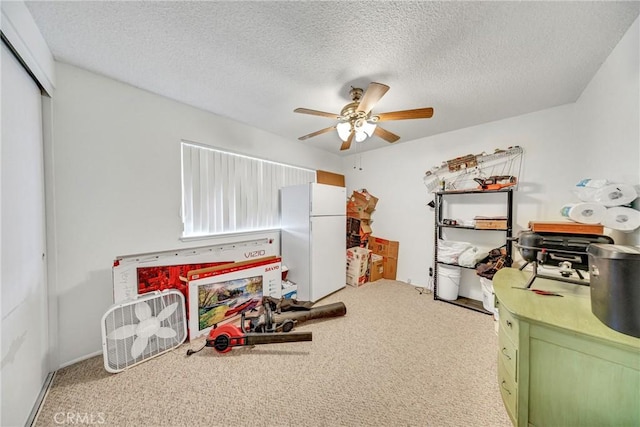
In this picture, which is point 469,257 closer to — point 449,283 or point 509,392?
point 449,283

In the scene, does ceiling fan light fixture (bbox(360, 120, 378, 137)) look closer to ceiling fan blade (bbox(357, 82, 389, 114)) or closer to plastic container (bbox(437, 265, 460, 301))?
ceiling fan blade (bbox(357, 82, 389, 114))

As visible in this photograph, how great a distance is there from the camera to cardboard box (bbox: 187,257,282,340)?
2066 mm

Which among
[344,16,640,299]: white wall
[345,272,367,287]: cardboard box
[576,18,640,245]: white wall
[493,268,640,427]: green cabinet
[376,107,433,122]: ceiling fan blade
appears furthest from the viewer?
[345,272,367,287]: cardboard box

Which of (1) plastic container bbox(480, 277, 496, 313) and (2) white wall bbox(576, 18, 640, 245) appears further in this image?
(1) plastic container bbox(480, 277, 496, 313)

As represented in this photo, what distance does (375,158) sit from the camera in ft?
12.8

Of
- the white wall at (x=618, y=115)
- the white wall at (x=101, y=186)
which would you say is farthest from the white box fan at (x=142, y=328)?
the white wall at (x=618, y=115)

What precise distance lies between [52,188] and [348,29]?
2495 millimetres

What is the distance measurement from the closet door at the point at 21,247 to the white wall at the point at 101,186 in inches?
5.0

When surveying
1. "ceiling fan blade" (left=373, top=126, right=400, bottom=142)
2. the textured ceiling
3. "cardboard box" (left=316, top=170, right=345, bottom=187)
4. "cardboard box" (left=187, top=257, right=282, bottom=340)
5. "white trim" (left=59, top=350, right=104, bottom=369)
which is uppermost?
the textured ceiling

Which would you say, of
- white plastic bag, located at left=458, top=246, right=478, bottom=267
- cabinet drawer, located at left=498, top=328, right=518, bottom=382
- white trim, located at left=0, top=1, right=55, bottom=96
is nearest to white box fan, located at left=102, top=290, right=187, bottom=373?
white trim, located at left=0, top=1, right=55, bottom=96

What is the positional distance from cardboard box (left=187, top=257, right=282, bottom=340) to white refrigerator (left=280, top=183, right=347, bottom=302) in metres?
0.44

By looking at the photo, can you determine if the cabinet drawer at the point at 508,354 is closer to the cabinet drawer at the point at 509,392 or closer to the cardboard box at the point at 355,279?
the cabinet drawer at the point at 509,392

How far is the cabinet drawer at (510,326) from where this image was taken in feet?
3.64

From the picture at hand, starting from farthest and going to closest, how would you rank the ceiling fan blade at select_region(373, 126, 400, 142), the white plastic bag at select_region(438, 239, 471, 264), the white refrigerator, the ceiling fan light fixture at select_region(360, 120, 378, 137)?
1. the white refrigerator
2. the white plastic bag at select_region(438, 239, 471, 264)
3. the ceiling fan blade at select_region(373, 126, 400, 142)
4. the ceiling fan light fixture at select_region(360, 120, 378, 137)
